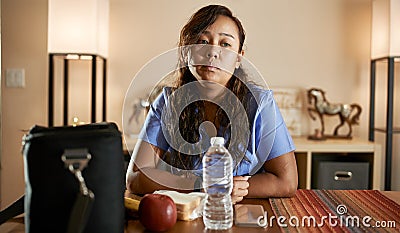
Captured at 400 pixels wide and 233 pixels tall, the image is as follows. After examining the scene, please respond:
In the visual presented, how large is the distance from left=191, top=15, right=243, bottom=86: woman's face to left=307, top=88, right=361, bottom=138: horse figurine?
5.13 ft

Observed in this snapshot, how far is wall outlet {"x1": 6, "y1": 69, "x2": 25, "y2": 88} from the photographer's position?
8.95ft

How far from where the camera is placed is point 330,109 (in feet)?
9.16

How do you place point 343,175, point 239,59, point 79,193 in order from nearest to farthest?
1. point 79,193
2. point 239,59
3. point 343,175

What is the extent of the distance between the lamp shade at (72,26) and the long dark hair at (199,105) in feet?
3.98

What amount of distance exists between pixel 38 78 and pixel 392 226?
2.18 meters

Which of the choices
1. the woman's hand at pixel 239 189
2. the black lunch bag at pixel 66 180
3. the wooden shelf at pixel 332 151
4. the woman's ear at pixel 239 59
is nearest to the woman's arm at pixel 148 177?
the woman's hand at pixel 239 189

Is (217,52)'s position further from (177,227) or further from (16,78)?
(16,78)

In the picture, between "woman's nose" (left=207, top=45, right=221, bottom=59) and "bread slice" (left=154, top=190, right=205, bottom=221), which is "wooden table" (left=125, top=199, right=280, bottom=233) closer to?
"bread slice" (left=154, top=190, right=205, bottom=221)

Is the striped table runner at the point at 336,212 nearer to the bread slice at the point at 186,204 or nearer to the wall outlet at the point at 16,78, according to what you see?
the bread slice at the point at 186,204

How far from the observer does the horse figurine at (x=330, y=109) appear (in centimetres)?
280

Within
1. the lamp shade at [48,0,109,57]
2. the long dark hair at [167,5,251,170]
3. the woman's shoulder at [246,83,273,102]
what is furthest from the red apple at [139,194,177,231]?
the lamp shade at [48,0,109,57]

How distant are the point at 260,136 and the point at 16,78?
5.97ft

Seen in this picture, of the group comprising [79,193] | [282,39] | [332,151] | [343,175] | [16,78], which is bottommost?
[343,175]

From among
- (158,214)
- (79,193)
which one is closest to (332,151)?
(158,214)
